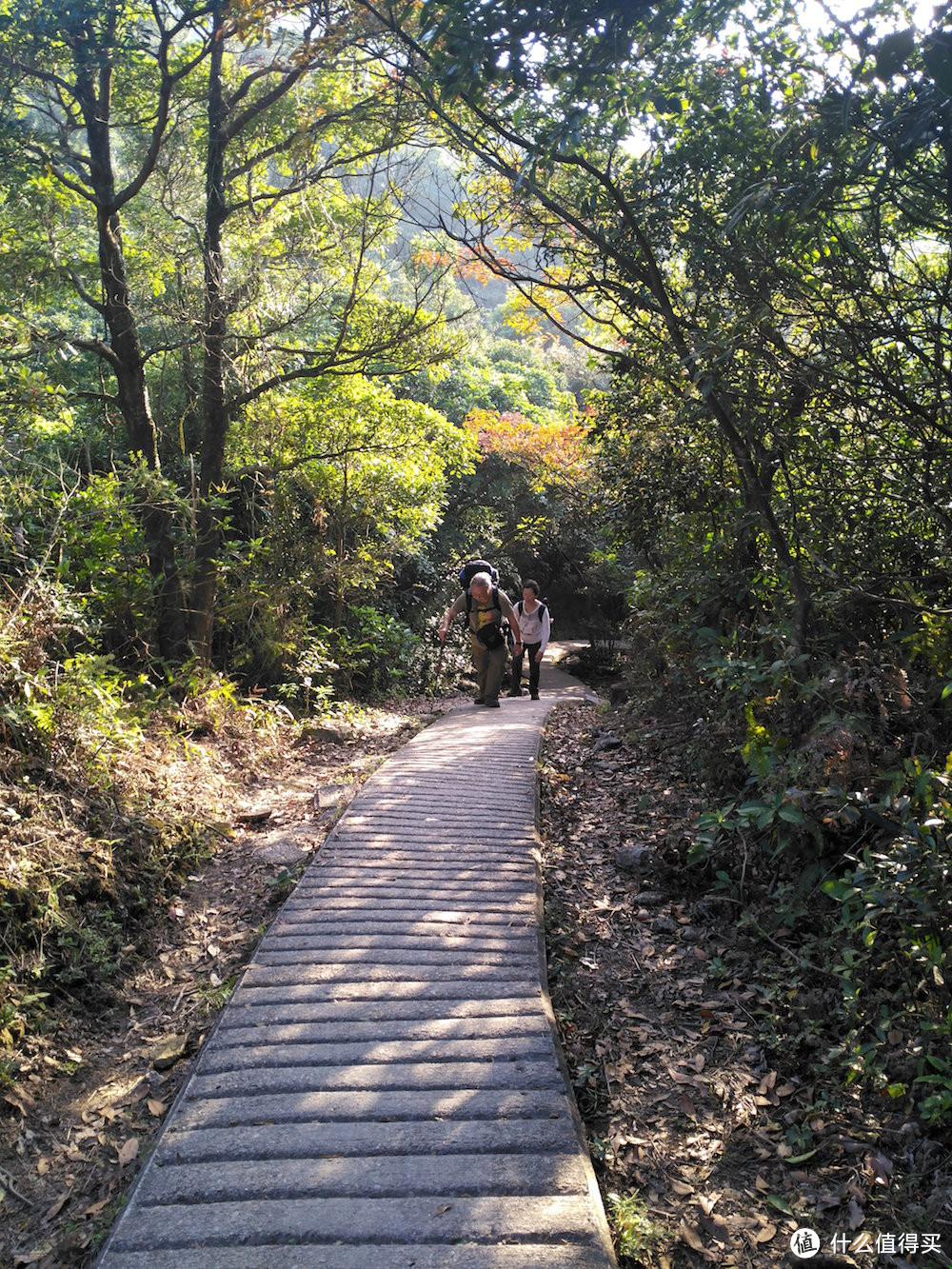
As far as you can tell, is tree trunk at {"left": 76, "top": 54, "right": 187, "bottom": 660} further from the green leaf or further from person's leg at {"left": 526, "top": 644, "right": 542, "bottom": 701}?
the green leaf

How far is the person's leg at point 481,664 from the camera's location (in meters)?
10.5

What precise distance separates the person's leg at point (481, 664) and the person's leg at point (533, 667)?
1020mm

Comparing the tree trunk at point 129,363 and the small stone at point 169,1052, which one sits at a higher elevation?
the tree trunk at point 129,363

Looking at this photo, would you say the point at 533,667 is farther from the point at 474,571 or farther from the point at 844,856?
the point at 844,856

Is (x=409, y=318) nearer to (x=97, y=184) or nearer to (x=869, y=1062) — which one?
(x=97, y=184)

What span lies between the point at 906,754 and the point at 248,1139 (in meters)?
3.64

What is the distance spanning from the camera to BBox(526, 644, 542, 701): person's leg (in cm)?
1174

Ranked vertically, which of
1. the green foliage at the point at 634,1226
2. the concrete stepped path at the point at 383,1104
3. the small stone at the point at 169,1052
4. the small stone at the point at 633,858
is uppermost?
the small stone at the point at 633,858

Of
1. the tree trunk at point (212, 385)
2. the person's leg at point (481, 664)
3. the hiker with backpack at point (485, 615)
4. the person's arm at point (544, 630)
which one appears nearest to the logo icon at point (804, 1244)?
the hiker with backpack at point (485, 615)

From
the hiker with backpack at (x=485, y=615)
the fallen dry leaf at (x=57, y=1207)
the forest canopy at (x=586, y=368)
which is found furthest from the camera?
the hiker with backpack at (x=485, y=615)

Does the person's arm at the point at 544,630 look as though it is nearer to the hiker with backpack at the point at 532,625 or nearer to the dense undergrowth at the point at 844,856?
the hiker with backpack at the point at 532,625

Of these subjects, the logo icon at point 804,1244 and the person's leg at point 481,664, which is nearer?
the logo icon at point 804,1244

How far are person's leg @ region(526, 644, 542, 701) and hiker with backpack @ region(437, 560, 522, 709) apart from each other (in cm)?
93

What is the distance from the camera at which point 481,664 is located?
10758 mm
